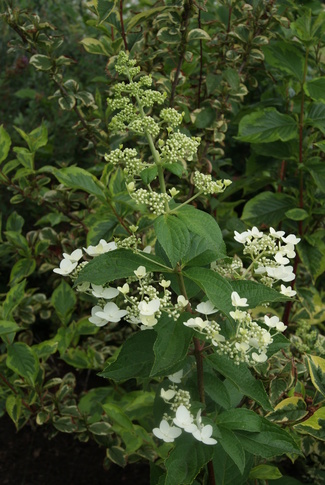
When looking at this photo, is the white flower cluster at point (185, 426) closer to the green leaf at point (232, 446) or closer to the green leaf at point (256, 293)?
the green leaf at point (232, 446)

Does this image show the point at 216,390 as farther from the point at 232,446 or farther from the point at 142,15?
the point at 142,15

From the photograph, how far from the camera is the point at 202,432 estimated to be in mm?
985

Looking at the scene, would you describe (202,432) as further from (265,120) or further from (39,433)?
(39,433)

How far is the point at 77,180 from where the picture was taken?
4.88 feet

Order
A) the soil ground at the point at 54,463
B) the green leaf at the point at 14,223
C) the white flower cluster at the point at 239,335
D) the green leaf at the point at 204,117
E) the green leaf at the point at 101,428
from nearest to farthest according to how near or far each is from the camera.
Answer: the white flower cluster at the point at 239,335 < the green leaf at the point at 101,428 < the green leaf at the point at 204,117 < the green leaf at the point at 14,223 < the soil ground at the point at 54,463

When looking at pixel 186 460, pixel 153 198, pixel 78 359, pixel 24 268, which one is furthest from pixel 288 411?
pixel 24 268

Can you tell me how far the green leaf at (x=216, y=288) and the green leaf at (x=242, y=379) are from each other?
0.15m

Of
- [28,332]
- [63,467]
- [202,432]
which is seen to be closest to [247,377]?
[202,432]

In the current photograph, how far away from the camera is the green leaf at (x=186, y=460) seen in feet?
3.38

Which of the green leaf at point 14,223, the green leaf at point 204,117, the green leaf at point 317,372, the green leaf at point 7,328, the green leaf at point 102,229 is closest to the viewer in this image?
the green leaf at point 317,372

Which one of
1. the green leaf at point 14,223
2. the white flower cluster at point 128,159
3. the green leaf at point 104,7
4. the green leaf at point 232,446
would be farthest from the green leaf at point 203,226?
the green leaf at point 14,223

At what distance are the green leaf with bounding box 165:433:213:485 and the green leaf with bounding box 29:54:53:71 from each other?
1163mm

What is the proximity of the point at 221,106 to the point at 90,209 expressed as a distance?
571mm

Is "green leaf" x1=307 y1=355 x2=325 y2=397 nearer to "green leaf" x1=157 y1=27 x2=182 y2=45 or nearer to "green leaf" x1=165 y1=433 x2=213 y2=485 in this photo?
"green leaf" x1=165 y1=433 x2=213 y2=485
